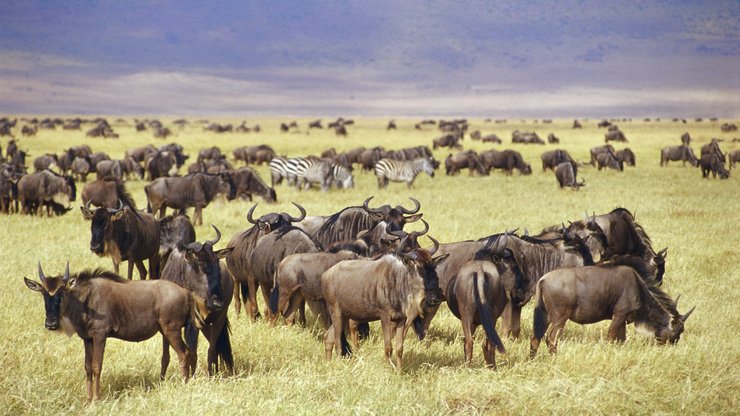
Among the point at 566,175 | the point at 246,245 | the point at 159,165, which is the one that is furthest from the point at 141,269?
the point at 566,175

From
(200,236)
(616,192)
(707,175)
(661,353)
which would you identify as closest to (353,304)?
(661,353)

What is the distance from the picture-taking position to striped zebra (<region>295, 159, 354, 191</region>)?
2806 centimetres

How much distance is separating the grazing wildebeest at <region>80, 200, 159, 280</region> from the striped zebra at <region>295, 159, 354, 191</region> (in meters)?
15.9

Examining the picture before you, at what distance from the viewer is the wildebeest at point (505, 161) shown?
34156mm

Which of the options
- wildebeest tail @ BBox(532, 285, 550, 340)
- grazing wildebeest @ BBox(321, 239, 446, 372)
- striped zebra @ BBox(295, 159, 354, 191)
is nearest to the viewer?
grazing wildebeest @ BBox(321, 239, 446, 372)

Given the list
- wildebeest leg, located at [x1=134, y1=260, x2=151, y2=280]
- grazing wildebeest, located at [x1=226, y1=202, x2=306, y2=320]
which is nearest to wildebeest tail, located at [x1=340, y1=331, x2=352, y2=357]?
grazing wildebeest, located at [x1=226, y1=202, x2=306, y2=320]

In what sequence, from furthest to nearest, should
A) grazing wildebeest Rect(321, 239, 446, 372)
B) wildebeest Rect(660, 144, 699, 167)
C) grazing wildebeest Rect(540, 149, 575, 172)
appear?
wildebeest Rect(660, 144, 699, 167)
grazing wildebeest Rect(540, 149, 575, 172)
grazing wildebeest Rect(321, 239, 446, 372)

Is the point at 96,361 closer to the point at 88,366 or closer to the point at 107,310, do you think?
the point at 88,366

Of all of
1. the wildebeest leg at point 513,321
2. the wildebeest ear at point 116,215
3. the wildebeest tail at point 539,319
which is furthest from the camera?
the wildebeest ear at point 116,215

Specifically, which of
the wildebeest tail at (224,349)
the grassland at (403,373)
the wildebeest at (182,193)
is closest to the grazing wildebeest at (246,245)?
the grassland at (403,373)

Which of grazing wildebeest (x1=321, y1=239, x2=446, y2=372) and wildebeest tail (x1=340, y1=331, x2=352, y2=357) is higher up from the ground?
grazing wildebeest (x1=321, y1=239, x2=446, y2=372)

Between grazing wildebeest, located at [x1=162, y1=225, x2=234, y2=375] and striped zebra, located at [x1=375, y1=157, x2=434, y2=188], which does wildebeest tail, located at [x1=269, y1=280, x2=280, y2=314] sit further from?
striped zebra, located at [x1=375, y1=157, x2=434, y2=188]

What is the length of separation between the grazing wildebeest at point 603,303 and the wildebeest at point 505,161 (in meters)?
25.9

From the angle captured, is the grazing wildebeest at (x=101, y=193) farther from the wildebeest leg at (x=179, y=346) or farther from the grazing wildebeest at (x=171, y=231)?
the wildebeest leg at (x=179, y=346)
